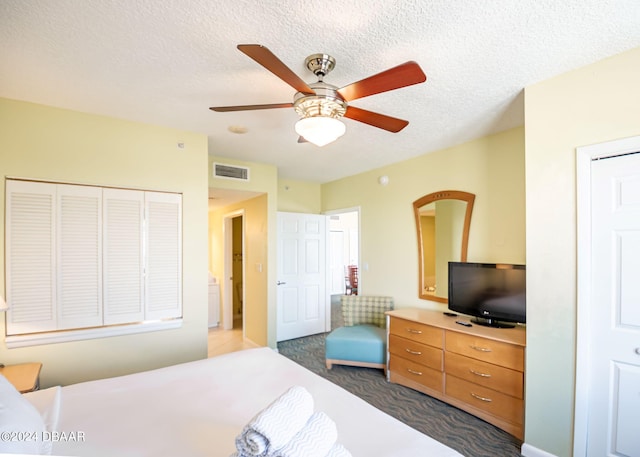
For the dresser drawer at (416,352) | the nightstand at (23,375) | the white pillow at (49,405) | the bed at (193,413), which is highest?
the white pillow at (49,405)

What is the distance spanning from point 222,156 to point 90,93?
5.48 ft

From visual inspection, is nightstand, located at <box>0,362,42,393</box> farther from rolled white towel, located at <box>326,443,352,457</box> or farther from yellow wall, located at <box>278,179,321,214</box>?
yellow wall, located at <box>278,179,321,214</box>

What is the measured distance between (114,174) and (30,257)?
0.86 metres

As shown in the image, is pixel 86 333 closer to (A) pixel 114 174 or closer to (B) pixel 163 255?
(B) pixel 163 255

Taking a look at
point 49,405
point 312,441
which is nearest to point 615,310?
point 312,441

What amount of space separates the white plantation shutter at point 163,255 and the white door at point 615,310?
10.4 feet

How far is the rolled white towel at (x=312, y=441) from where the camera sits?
1016 millimetres

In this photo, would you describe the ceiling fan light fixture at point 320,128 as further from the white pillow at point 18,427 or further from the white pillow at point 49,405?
the white pillow at point 49,405

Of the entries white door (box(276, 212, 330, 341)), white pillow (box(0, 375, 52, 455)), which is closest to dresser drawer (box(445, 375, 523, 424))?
white door (box(276, 212, 330, 341))

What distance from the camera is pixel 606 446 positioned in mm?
1838

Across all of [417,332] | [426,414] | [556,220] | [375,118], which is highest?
[375,118]

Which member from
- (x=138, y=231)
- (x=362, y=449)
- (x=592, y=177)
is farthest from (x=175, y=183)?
(x=592, y=177)

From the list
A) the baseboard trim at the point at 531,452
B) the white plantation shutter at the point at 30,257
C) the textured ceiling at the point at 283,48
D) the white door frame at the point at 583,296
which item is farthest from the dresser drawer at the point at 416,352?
the white plantation shutter at the point at 30,257

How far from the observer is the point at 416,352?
10.3 feet
